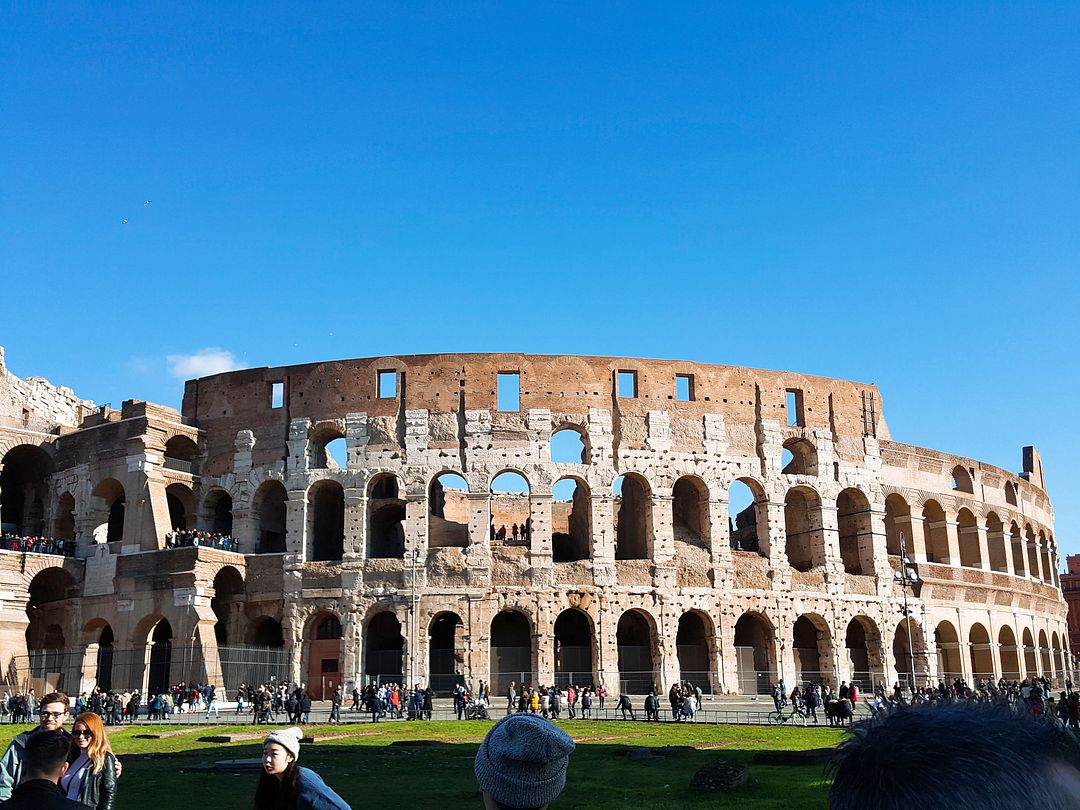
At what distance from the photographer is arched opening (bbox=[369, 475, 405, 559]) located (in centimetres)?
3741

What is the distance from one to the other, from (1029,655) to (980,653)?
4.58 m

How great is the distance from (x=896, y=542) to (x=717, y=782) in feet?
98.3

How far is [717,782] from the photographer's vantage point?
13477 mm

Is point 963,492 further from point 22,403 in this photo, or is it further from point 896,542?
point 22,403

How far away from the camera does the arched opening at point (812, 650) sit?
37125mm

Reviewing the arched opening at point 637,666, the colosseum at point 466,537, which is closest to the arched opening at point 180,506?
the colosseum at point 466,537

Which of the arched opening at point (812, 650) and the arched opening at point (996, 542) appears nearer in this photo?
the arched opening at point (812, 650)

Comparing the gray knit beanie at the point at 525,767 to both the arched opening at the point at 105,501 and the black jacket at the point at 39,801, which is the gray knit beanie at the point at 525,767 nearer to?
the black jacket at the point at 39,801

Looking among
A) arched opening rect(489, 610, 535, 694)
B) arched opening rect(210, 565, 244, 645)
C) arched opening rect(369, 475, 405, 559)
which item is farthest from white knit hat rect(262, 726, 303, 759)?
arched opening rect(210, 565, 244, 645)

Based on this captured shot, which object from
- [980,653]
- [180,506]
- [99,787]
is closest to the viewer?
[99,787]

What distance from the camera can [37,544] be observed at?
3591 centimetres

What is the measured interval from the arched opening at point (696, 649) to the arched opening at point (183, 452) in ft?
59.8

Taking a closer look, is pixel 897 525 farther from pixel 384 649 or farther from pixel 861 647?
pixel 384 649

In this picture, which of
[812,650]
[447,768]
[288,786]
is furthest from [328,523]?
[288,786]
